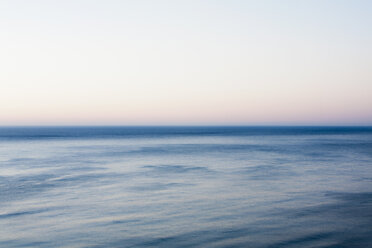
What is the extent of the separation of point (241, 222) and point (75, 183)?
12.1 m

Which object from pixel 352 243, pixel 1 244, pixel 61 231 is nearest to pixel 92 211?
pixel 61 231

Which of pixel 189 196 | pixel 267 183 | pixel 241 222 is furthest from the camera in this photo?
pixel 267 183

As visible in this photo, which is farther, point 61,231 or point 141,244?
point 61,231

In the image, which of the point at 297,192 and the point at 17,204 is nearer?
the point at 17,204

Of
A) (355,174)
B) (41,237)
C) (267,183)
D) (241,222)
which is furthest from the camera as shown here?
(355,174)

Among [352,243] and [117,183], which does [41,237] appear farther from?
[117,183]

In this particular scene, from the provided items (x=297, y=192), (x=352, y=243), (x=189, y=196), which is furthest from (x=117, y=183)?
(x=352, y=243)

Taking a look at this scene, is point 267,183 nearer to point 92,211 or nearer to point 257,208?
point 257,208

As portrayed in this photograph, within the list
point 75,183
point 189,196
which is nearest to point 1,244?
point 189,196

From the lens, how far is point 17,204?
15.2 metres

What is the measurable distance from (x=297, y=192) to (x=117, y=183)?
32.2ft

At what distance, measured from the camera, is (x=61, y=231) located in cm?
1122

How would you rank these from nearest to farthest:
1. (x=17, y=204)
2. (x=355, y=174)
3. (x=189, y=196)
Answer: (x=17, y=204) → (x=189, y=196) → (x=355, y=174)

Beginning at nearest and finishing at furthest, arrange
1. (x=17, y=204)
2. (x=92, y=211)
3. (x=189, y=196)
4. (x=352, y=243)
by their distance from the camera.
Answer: (x=352, y=243)
(x=92, y=211)
(x=17, y=204)
(x=189, y=196)
